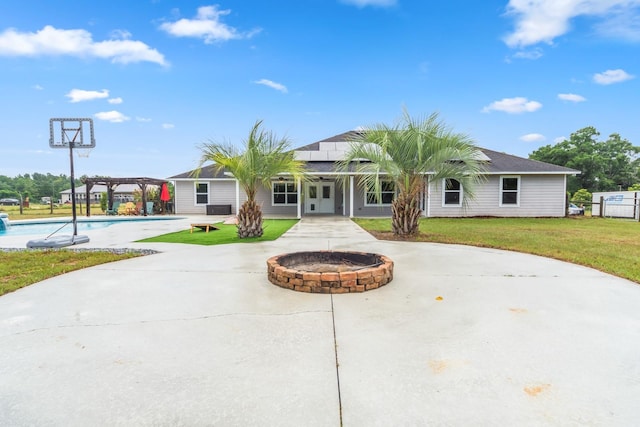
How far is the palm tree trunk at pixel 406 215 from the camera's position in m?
9.13

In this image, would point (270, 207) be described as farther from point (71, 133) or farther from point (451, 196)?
point (71, 133)

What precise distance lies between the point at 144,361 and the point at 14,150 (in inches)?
1859

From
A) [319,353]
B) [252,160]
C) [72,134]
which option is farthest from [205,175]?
[319,353]

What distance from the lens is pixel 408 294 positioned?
3912mm

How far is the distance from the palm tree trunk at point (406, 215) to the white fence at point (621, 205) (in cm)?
1467

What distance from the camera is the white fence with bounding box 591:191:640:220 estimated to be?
57.3 feet

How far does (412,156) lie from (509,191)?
11.4 metres

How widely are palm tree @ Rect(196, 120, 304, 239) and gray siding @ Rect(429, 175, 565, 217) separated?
424 inches

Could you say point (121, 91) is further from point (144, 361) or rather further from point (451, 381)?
point (451, 381)

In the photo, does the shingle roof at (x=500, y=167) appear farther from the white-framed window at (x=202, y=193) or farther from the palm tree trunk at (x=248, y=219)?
the palm tree trunk at (x=248, y=219)

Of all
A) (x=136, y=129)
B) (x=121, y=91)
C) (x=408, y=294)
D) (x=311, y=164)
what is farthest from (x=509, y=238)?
(x=136, y=129)

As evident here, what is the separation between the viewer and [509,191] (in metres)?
16.9

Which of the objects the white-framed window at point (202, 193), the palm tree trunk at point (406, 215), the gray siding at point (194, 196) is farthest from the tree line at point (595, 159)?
the white-framed window at point (202, 193)

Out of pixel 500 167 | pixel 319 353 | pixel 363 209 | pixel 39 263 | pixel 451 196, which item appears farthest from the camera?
pixel 363 209
